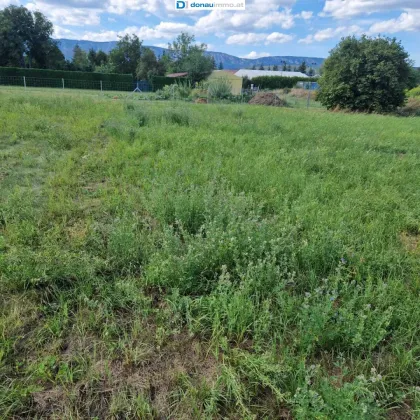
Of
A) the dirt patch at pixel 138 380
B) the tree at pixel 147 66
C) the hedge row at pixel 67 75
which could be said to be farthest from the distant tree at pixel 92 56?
the dirt patch at pixel 138 380

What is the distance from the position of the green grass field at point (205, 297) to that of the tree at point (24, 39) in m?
50.4

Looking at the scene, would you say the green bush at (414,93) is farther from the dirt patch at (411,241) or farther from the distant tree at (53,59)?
the distant tree at (53,59)

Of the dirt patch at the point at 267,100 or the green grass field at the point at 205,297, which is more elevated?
the dirt patch at the point at 267,100

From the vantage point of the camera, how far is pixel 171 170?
15.3ft

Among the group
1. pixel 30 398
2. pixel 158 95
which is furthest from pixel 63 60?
pixel 30 398

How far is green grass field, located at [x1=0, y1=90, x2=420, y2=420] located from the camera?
5.30 feet

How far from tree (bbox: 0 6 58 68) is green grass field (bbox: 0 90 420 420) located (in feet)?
165

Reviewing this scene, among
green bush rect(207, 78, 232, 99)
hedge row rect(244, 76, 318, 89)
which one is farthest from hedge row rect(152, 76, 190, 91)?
green bush rect(207, 78, 232, 99)

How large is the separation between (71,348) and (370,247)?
2.63m

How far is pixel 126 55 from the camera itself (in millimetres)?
53875

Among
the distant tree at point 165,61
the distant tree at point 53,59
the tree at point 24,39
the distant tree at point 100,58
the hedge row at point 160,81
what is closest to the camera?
the hedge row at point 160,81

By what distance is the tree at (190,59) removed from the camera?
44625 millimetres

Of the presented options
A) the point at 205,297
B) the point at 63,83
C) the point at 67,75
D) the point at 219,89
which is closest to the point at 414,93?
the point at 219,89

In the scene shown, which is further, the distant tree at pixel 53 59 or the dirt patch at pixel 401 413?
the distant tree at pixel 53 59
